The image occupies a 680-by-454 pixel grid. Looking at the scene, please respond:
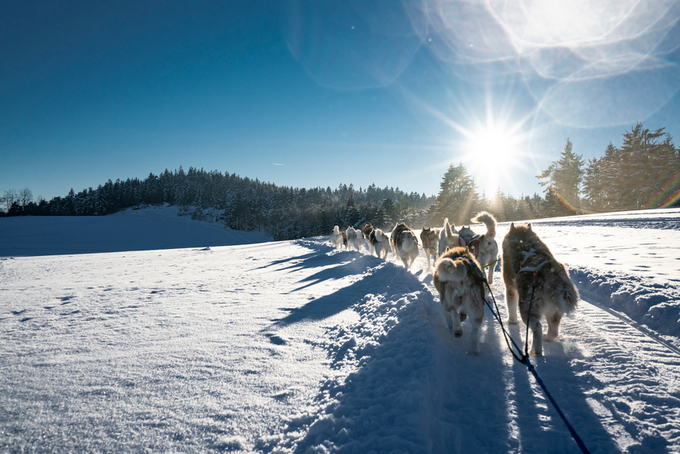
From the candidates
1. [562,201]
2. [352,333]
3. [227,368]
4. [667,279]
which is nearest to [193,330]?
[227,368]

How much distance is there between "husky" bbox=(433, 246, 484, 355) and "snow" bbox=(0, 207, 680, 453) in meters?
0.38

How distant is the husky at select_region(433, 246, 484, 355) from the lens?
365 centimetres

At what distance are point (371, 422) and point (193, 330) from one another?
3694mm

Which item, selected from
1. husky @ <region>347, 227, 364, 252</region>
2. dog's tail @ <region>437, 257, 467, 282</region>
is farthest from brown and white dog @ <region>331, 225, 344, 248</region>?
dog's tail @ <region>437, 257, 467, 282</region>

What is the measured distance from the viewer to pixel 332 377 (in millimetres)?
3221

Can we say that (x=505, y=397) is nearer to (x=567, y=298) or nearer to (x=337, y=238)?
(x=567, y=298)

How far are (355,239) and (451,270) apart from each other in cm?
1414

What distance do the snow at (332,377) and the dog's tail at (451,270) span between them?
3.08ft

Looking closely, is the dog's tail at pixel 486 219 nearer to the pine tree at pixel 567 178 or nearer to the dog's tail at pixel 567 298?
the dog's tail at pixel 567 298

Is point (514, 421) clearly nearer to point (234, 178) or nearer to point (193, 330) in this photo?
point (193, 330)

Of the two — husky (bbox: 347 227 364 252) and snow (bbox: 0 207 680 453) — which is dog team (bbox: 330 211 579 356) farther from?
husky (bbox: 347 227 364 252)

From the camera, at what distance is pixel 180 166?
13675 cm

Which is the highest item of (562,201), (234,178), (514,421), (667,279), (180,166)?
(180,166)

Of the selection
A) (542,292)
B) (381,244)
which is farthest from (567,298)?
(381,244)
